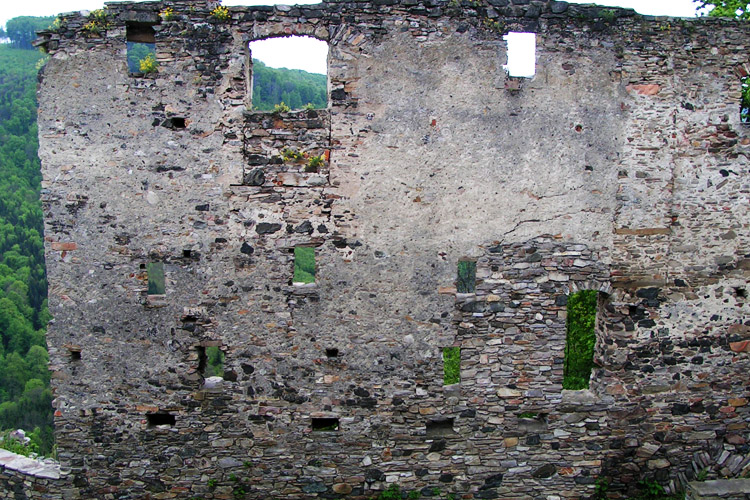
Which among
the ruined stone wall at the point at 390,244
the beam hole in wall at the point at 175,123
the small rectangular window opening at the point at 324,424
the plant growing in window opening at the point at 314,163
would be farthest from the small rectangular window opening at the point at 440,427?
the beam hole in wall at the point at 175,123

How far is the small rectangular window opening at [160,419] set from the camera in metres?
7.08

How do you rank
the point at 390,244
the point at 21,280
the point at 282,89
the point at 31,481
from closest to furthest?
the point at 390,244, the point at 31,481, the point at 21,280, the point at 282,89

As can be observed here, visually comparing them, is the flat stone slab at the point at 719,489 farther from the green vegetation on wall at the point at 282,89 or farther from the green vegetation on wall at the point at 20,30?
the green vegetation on wall at the point at 20,30

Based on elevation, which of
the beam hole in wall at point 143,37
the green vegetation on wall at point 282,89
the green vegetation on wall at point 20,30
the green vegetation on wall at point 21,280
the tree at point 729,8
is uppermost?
the green vegetation on wall at point 20,30

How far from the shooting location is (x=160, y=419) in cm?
717

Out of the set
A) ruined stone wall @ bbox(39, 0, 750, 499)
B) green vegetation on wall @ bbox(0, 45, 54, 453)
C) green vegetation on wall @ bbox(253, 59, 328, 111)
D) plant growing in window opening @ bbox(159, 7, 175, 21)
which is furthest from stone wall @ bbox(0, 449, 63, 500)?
green vegetation on wall @ bbox(253, 59, 328, 111)

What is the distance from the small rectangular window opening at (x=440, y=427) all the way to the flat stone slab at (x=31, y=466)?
15.7 feet

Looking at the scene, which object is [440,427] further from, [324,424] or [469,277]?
[469,277]

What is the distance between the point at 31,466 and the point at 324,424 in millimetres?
3878

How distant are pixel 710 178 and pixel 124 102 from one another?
7.42 meters

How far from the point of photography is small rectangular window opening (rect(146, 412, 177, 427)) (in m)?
7.08

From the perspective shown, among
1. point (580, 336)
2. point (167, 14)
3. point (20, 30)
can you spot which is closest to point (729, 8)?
point (580, 336)

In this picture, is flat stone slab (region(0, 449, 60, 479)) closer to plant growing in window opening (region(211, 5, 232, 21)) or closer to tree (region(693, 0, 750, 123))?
plant growing in window opening (region(211, 5, 232, 21))

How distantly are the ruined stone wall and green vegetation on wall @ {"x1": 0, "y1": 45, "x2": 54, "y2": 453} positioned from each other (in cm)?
3931
